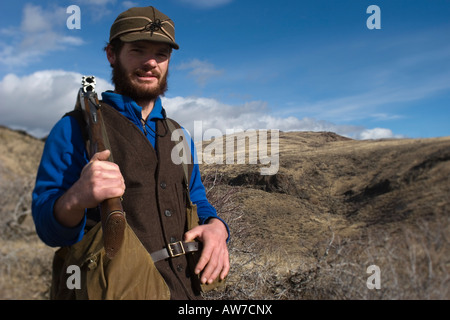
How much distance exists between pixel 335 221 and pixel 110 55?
175cm

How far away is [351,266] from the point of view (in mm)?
2260

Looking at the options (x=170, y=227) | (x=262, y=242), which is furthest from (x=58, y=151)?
(x=262, y=242)

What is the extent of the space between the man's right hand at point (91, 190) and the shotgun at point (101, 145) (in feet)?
0.14

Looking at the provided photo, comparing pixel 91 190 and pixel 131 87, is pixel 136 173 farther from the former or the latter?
pixel 131 87

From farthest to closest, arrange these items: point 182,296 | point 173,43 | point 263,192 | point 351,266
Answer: point 263,192, point 351,266, point 173,43, point 182,296

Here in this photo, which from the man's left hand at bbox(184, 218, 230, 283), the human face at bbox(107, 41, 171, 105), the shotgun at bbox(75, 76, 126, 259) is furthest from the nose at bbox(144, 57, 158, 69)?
the man's left hand at bbox(184, 218, 230, 283)

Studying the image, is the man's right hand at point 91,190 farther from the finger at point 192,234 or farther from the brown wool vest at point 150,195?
the finger at point 192,234

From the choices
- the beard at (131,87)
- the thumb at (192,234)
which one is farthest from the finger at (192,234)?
the beard at (131,87)

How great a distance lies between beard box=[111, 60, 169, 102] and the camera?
6.68 feet

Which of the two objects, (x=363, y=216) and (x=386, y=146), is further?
(x=386, y=146)

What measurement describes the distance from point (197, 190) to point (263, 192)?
98 cm

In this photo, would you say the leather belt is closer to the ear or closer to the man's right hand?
the man's right hand

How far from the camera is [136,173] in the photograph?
1812mm

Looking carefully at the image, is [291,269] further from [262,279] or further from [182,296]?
[182,296]
